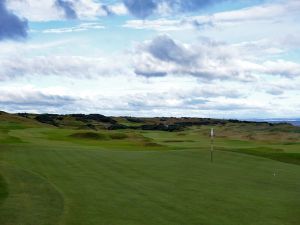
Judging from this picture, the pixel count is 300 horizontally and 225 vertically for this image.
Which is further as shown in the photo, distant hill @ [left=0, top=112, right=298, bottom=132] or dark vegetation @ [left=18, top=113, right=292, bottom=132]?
dark vegetation @ [left=18, top=113, right=292, bottom=132]

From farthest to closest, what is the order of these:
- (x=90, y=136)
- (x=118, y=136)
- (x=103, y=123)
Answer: (x=103, y=123) < (x=118, y=136) < (x=90, y=136)

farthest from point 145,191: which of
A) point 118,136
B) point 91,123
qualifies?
point 91,123

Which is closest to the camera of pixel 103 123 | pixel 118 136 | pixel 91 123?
pixel 118 136

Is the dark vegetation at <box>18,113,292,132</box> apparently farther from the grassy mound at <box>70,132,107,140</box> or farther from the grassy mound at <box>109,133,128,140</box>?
the grassy mound at <box>70,132,107,140</box>

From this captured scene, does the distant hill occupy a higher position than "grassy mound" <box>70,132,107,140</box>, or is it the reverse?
the distant hill

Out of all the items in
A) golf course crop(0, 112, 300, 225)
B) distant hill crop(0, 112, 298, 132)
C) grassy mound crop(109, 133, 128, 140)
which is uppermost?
distant hill crop(0, 112, 298, 132)

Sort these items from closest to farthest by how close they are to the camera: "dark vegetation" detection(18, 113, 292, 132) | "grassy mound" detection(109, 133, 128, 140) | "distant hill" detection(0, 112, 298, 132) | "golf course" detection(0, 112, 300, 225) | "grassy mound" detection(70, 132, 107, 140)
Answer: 1. "golf course" detection(0, 112, 300, 225)
2. "grassy mound" detection(70, 132, 107, 140)
3. "grassy mound" detection(109, 133, 128, 140)
4. "distant hill" detection(0, 112, 298, 132)
5. "dark vegetation" detection(18, 113, 292, 132)

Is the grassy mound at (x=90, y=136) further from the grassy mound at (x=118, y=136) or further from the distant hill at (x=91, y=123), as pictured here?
the distant hill at (x=91, y=123)

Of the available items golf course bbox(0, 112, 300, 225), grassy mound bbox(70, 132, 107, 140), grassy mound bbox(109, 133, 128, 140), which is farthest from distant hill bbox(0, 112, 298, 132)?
golf course bbox(0, 112, 300, 225)

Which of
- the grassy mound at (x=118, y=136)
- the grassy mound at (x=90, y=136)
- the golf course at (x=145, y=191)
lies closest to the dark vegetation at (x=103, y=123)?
the grassy mound at (x=118, y=136)

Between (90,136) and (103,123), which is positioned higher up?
(103,123)

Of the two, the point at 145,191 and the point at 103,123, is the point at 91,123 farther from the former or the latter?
the point at 145,191

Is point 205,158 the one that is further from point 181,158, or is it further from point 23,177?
point 23,177

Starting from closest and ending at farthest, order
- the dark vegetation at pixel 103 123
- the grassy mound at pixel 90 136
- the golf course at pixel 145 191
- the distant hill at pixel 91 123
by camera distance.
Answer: the golf course at pixel 145 191
the grassy mound at pixel 90 136
the distant hill at pixel 91 123
the dark vegetation at pixel 103 123
